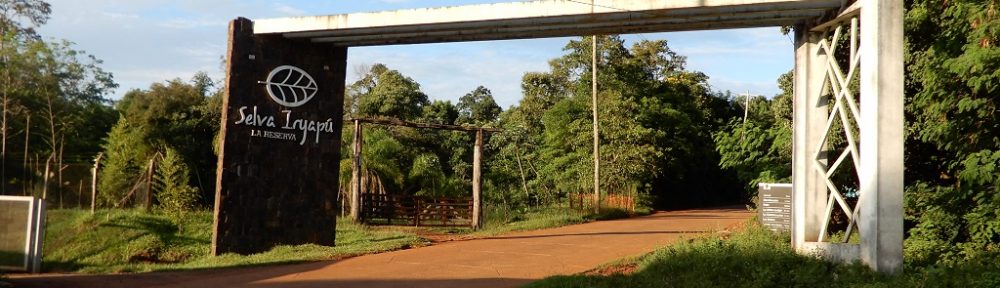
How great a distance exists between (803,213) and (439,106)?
98.4 feet

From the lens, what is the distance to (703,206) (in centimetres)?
4147

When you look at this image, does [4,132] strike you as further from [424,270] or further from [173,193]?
[424,270]

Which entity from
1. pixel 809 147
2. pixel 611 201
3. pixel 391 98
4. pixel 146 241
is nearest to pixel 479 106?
pixel 391 98

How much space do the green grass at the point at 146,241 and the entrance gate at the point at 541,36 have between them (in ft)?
3.39

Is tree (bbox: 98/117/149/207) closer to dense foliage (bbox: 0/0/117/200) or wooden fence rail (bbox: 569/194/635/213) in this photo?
dense foliage (bbox: 0/0/117/200)

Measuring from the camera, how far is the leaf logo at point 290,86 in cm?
1436

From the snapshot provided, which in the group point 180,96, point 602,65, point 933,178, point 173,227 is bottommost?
point 173,227

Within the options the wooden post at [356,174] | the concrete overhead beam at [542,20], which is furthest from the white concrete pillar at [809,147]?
the wooden post at [356,174]

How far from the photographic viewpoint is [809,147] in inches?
432

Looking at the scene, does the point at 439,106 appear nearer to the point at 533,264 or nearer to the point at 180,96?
the point at 180,96

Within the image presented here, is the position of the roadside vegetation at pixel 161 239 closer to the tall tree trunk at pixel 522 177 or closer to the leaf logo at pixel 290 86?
the leaf logo at pixel 290 86

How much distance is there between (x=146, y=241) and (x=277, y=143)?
216 inches

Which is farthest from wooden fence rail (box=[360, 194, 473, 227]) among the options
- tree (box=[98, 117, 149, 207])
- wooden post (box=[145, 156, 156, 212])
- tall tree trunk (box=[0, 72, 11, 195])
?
tall tree trunk (box=[0, 72, 11, 195])

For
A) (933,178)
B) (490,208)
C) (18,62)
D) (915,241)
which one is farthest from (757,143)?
(18,62)
